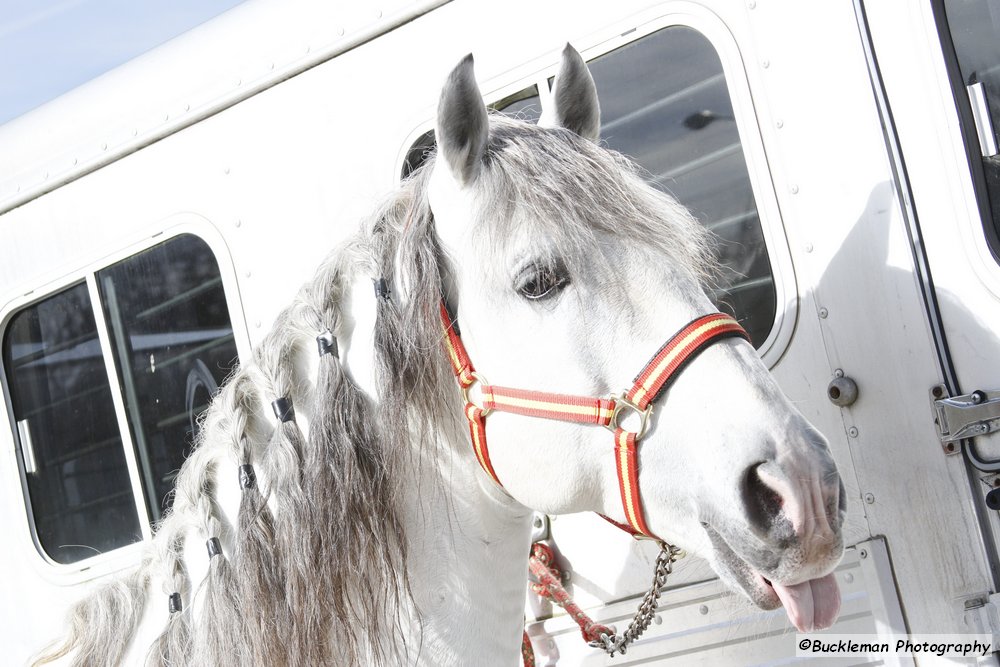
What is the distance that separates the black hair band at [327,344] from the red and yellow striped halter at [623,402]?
0.20 m

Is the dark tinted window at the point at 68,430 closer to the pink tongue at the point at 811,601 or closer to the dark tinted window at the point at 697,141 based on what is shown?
the dark tinted window at the point at 697,141

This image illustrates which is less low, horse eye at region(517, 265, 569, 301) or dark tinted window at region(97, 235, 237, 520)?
dark tinted window at region(97, 235, 237, 520)

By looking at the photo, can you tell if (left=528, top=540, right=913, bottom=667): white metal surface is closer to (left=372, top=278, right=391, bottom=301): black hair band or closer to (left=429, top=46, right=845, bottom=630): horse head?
(left=429, top=46, right=845, bottom=630): horse head

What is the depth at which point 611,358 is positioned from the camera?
1.42 m

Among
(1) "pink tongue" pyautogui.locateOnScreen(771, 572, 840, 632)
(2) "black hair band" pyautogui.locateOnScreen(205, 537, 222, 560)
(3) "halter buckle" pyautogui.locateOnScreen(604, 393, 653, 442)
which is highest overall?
(3) "halter buckle" pyautogui.locateOnScreen(604, 393, 653, 442)

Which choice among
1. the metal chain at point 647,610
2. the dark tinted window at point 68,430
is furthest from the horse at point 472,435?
the dark tinted window at point 68,430

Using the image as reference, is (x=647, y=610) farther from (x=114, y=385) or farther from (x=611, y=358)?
(x=114, y=385)

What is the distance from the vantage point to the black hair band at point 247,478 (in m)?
1.53

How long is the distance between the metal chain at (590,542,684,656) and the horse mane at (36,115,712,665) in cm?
48

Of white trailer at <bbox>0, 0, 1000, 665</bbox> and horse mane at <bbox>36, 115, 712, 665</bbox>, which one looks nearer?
horse mane at <bbox>36, 115, 712, 665</bbox>

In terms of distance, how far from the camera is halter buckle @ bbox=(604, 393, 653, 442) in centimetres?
139

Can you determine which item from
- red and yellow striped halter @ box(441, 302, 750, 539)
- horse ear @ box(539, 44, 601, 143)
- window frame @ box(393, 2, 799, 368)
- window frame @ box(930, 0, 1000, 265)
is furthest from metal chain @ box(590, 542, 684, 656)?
window frame @ box(930, 0, 1000, 265)

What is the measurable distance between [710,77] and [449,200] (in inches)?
38.1

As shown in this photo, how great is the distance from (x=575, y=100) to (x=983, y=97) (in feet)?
2.95
